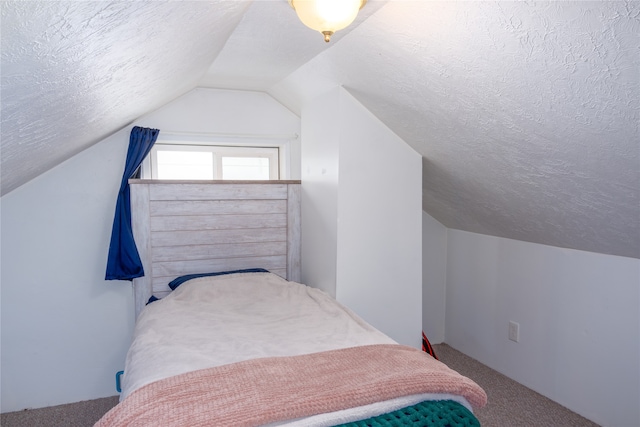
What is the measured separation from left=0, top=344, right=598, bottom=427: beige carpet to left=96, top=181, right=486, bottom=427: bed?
732 millimetres

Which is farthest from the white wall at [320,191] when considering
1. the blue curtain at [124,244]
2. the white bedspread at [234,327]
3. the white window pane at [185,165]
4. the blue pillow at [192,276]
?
the blue curtain at [124,244]

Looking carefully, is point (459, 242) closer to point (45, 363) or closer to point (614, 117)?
point (614, 117)

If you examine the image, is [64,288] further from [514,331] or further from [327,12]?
[514,331]

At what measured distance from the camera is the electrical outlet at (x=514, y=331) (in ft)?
9.01

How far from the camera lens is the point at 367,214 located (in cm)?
255

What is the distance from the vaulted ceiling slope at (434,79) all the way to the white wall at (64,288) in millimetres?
255

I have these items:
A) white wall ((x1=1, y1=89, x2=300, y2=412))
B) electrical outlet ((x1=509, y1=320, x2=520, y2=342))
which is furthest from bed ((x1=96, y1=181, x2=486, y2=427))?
electrical outlet ((x1=509, y1=320, x2=520, y2=342))

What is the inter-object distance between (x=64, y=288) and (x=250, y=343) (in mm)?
1677

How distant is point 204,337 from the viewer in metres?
1.83

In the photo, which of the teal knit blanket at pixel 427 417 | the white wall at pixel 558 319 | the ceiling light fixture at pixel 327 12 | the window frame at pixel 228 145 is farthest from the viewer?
the window frame at pixel 228 145

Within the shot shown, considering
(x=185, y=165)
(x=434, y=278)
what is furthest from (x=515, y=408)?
(x=185, y=165)

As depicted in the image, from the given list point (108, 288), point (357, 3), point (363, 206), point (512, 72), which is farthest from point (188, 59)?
point (108, 288)

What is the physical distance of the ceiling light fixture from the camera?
1.38 meters

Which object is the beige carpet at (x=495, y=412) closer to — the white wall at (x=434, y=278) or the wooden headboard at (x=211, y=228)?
the white wall at (x=434, y=278)
